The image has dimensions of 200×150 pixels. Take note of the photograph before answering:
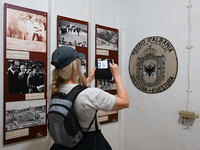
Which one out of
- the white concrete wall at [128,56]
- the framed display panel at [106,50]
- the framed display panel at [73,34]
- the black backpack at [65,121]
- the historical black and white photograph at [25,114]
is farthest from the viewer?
the framed display panel at [106,50]

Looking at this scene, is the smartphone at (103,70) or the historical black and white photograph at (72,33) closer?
the smartphone at (103,70)

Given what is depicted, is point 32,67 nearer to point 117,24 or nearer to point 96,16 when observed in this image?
point 96,16

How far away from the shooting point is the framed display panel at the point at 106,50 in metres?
2.08

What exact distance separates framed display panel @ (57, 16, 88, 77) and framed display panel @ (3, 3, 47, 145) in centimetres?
16

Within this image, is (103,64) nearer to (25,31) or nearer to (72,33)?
(72,33)

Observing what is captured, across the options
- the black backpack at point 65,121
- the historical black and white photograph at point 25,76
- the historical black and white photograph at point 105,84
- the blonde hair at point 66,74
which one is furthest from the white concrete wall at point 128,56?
the black backpack at point 65,121

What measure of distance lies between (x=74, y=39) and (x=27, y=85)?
0.72 metres

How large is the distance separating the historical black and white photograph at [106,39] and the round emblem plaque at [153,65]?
0.95ft

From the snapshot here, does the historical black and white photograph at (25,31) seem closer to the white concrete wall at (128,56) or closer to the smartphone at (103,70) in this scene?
the white concrete wall at (128,56)

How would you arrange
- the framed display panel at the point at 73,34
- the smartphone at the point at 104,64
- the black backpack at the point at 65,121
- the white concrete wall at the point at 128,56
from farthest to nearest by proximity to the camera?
1. the framed display panel at the point at 73,34
2. the white concrete wall at the point at 128,56
3. the smartphone at the point at 104,64
4. the black backpack at the point at 65,121

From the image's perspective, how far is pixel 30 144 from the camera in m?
1.63

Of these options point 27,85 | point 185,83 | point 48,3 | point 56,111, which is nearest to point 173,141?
point 185,83

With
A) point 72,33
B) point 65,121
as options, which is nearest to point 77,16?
point 72,33

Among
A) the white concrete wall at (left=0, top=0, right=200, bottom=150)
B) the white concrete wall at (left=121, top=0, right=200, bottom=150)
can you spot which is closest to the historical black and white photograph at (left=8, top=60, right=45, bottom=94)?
the white concrete wall at (left=0, top=0, right=200, bottom=150)
